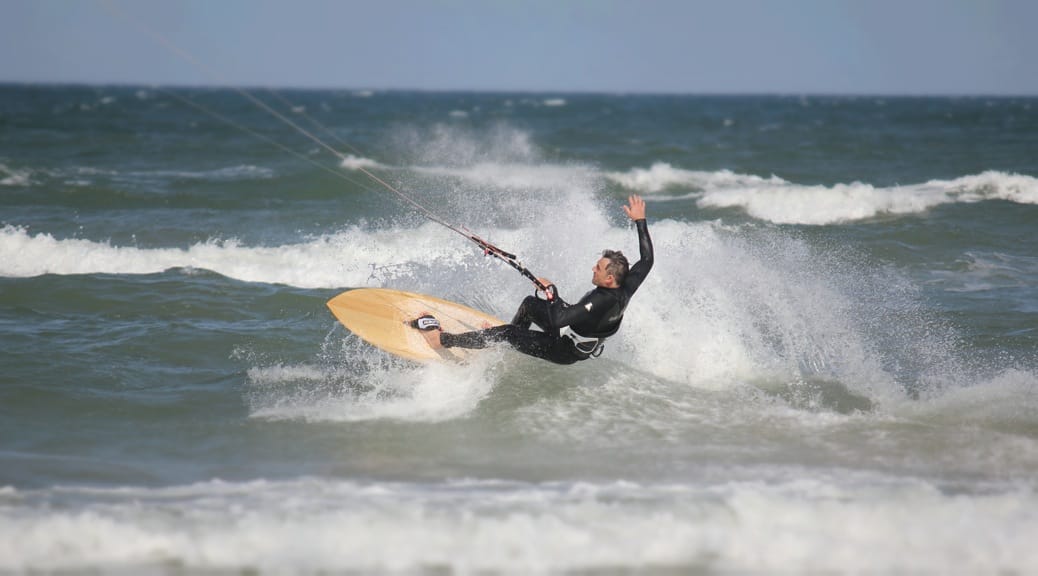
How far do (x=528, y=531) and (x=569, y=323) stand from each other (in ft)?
6.89

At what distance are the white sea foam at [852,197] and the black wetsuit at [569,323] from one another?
11.4 metres

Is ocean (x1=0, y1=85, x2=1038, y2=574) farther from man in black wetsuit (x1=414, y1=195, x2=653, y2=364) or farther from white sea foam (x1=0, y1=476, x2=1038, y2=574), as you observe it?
man in black wetsuit (x1=414, y1=195, x2=653, y2=364)

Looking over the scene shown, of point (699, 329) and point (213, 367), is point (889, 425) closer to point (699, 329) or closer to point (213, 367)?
point (699, 329)

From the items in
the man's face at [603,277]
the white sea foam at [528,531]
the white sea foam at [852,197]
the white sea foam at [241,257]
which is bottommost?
the white sea foam at [528,531]

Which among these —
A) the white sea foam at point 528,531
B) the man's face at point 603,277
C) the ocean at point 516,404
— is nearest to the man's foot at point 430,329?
the ocean at point 516,404

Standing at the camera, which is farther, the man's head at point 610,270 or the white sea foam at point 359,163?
the white sea foam at point 359,163

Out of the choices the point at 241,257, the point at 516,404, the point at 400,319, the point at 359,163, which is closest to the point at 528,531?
the point at 516,404

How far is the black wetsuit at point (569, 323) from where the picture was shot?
21.3 ft

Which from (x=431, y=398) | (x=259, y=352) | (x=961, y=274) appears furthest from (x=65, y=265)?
(x=961, y=274)

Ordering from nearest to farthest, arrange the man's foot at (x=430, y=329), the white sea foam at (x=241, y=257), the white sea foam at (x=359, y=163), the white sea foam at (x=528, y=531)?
the white sea foam at (x=528, y=531), the man's foot at (x=430, y=329), the white sea foam at (x=241, y=257), the white sea foam at (x=359, y=163)

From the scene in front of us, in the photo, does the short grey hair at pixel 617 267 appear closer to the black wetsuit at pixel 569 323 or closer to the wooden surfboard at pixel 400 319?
the black wetsuit at pixel 569 323

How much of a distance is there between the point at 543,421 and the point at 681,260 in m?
Answer: 3.30

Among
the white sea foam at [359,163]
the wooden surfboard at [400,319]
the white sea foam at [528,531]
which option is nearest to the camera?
the white sea foam at [528,531]

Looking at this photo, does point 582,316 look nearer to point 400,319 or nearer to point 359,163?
point 400,319
